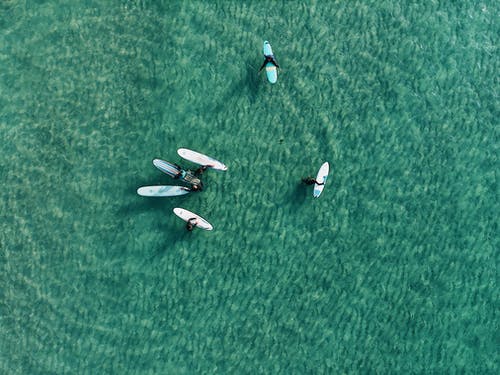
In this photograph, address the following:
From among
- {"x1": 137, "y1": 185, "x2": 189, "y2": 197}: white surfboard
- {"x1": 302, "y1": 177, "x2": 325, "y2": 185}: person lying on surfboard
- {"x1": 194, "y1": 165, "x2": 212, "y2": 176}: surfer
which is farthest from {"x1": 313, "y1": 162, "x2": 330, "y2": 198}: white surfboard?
{"x1": 137, "y1": 185, "x2": 189, "y2": 197}: white surfboard

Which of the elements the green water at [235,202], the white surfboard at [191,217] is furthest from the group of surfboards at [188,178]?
the green water at [235,202]

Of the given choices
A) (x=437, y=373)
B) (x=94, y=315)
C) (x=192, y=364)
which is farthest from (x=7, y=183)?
(x=437, y=373)

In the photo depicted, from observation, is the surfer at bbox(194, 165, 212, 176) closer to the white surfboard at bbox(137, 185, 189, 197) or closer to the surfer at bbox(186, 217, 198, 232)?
the white surfboard at bbox(137, 185, 189, 197)

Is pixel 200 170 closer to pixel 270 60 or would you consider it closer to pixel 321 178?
pixel 321 178

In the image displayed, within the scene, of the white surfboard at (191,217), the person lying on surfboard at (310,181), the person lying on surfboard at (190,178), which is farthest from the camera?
the person lying on surfboard at (310,181)

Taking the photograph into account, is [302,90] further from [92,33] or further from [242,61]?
[92,33]

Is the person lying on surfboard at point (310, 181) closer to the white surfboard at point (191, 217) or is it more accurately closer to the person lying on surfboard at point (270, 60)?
the white surfboard at point (191, 217)

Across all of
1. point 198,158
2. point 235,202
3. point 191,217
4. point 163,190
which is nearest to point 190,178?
point 198,158
